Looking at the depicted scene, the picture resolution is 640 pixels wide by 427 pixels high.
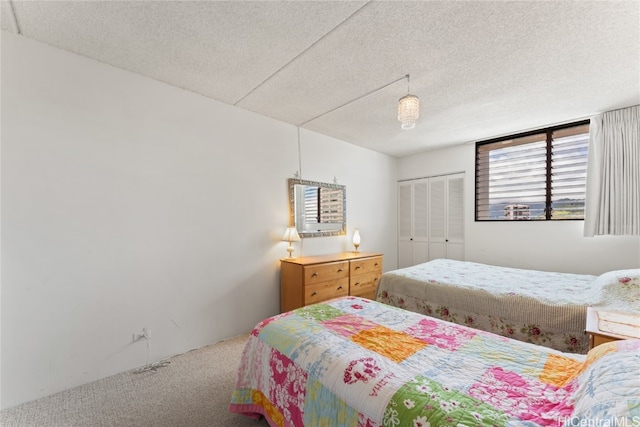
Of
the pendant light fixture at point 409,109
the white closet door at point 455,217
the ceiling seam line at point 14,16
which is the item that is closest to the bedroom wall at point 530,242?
the white closet door at point 455,217

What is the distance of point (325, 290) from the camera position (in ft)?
10.2

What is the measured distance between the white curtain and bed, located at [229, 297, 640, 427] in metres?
2.68

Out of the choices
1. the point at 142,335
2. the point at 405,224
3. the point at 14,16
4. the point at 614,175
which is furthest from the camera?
the point at 405,224

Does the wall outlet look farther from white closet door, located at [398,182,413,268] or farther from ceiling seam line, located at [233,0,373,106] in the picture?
white closet door, located at [398,182,413,268]

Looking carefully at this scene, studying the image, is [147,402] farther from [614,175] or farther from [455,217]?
[614,175]

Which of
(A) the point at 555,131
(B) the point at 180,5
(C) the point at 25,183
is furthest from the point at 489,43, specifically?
(C) the point at 25,183

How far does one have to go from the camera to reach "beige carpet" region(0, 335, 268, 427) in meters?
1.64

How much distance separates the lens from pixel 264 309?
3086mm

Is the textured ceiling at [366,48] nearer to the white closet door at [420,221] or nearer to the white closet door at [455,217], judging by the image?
the white closet door at [455,217]

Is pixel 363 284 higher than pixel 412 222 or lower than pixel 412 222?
lower

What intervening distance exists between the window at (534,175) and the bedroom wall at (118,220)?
3.13 metres

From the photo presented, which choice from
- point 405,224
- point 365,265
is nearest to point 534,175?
point 405,224

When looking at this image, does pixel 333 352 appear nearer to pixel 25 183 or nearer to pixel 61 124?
→ pixel 25 183

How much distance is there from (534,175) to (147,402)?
477cm
